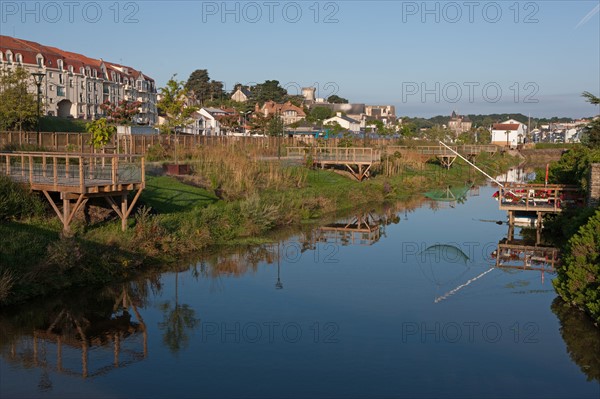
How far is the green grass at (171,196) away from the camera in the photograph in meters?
26.2

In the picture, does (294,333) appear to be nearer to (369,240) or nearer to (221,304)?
(221,304)

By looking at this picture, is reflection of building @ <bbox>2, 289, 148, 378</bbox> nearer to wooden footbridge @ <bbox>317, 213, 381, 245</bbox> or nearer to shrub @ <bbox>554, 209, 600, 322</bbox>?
shrub @ <bbox>554, 209, 600, 322</bbox>

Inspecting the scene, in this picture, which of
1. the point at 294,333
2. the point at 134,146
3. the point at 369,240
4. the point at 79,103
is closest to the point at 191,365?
the point at 294,333

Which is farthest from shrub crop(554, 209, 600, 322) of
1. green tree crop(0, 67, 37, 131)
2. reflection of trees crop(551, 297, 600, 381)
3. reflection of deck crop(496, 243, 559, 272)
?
green tree crop(0, 67, 37, 131)

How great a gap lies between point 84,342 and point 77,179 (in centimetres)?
761

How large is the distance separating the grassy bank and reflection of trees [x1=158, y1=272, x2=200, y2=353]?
Answer: 280cm

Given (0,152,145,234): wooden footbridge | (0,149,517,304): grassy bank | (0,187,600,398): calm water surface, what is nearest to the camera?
(0,187,600,398): calm water surface

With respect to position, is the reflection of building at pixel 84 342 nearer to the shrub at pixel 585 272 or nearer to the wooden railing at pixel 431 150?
the shrub at pixel 585 272

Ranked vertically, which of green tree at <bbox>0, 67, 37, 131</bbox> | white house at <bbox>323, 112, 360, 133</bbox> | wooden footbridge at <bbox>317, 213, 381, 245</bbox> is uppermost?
white house at <bbox>323, 112, 360, 133</bbox>

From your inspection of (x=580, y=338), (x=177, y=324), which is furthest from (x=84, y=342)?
(x=580, y=338)

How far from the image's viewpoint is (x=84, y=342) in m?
14.8

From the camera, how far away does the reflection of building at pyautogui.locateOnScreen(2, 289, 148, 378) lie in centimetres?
1344

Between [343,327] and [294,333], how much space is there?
4.27ft

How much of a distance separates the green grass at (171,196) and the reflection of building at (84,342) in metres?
9.07
